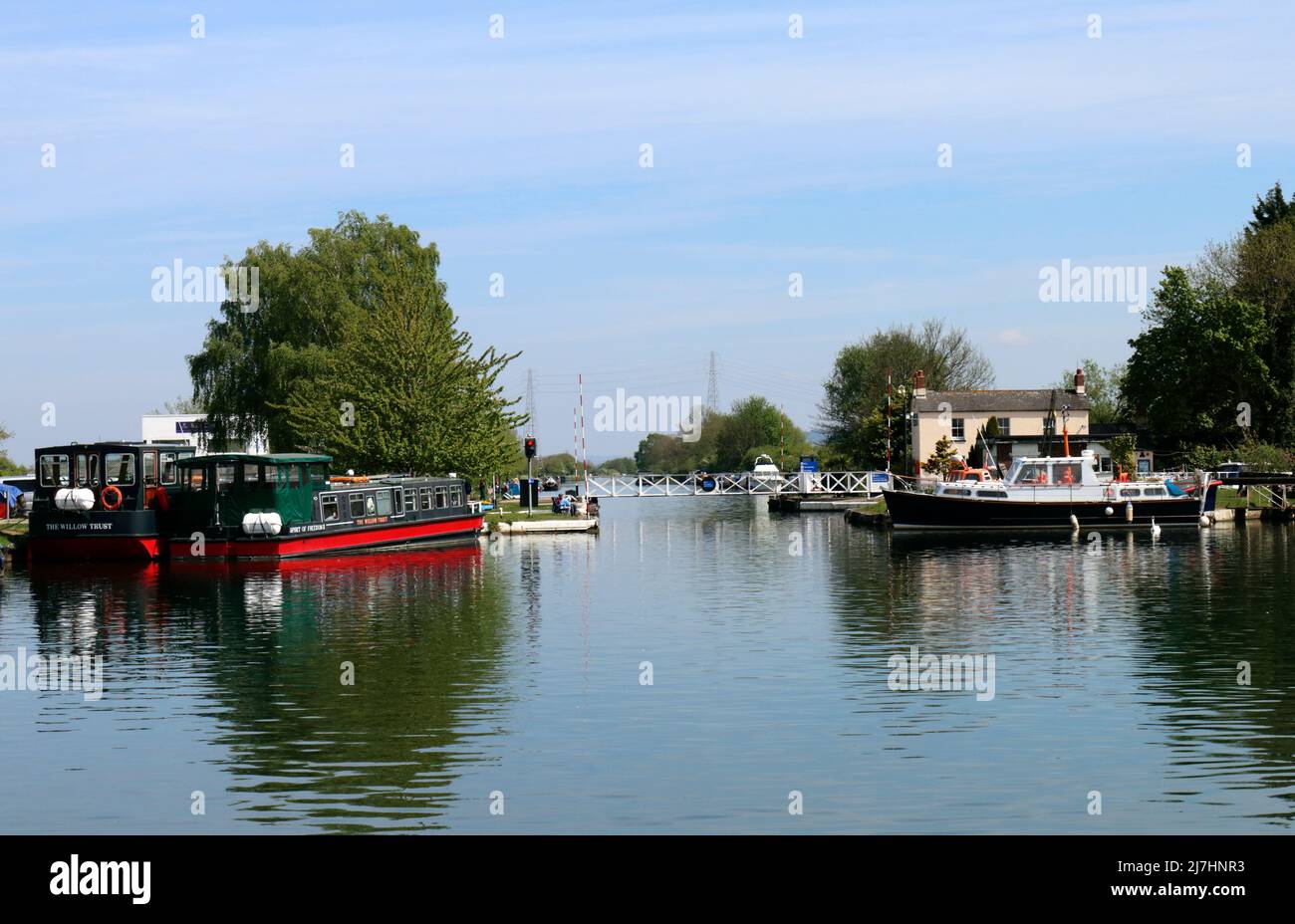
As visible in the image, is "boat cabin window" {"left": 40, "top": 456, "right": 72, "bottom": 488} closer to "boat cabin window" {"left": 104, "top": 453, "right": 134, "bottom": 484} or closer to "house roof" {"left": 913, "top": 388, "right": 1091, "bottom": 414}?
"boat cabin window" {"left": 104, "top": 453, "right": 134, "bottom": 484}

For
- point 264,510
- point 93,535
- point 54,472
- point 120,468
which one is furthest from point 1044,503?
point 54,472

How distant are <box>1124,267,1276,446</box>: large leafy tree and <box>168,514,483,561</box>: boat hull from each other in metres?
53.3

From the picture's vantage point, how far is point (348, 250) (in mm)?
88562

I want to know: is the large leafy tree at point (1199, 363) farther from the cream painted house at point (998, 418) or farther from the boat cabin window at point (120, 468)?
the boat cabin window at point (120, 468)

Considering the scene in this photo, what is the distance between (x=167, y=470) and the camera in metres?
60.7

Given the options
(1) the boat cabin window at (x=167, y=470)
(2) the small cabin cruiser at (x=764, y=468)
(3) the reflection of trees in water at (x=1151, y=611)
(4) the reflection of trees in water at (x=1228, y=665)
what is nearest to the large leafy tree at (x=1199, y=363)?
(3) the reflection of trees in water at (x=1151, y=611)

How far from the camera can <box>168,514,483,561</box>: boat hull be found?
57906mm

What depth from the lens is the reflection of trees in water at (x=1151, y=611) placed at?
23547 millimetres

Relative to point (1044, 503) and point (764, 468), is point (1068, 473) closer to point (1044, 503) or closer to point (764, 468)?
point (1044, 503)

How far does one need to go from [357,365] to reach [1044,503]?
123 feet

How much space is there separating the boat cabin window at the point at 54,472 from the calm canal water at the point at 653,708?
911 cm

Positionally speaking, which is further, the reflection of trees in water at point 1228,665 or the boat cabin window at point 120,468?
the boat cabin window at point 120,468
